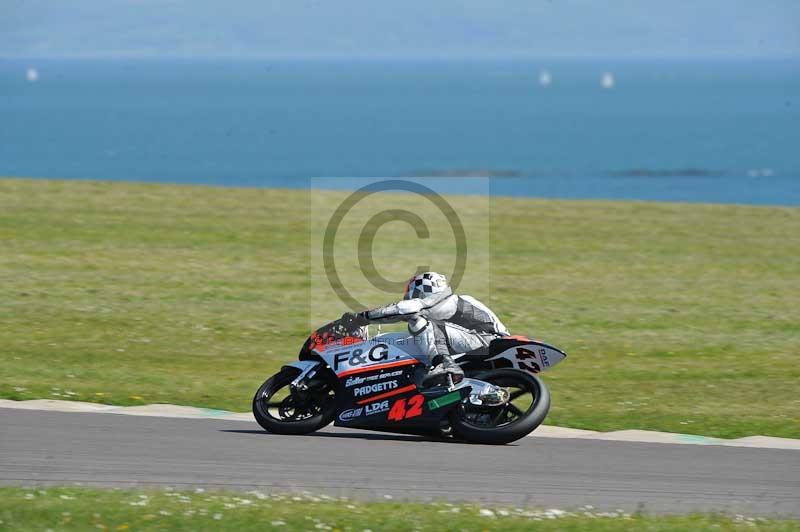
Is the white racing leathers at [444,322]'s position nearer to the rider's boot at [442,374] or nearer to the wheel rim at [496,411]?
the rider's boot at [442,374]

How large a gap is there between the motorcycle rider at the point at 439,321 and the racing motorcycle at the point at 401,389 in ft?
0.33

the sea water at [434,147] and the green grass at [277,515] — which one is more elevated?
the sea water at [434,147]

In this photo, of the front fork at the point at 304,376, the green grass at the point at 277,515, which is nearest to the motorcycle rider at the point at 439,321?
the front fork at the point at 304,376

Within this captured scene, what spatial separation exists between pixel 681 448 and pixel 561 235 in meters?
17.7

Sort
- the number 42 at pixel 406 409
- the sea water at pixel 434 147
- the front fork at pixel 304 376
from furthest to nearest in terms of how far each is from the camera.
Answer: the sea water at pixel 434 147 < the front fork at pixel 304 376 < the number 42 at pixel 406 409

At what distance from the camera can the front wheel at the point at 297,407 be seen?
12375 millimetres

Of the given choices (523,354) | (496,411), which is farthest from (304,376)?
(523,354)

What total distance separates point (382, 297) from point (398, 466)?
11.1m

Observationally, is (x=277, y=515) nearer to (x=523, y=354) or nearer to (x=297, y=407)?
(x=297, y=407)

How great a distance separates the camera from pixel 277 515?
30.3 ft

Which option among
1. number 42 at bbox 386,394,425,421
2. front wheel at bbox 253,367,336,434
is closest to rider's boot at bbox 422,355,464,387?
number 42 at bbox 386,394,425,421

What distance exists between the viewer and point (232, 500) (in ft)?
31.7

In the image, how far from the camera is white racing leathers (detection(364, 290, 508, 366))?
12.1 m

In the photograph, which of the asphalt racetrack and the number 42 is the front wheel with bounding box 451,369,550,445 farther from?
the number 42
